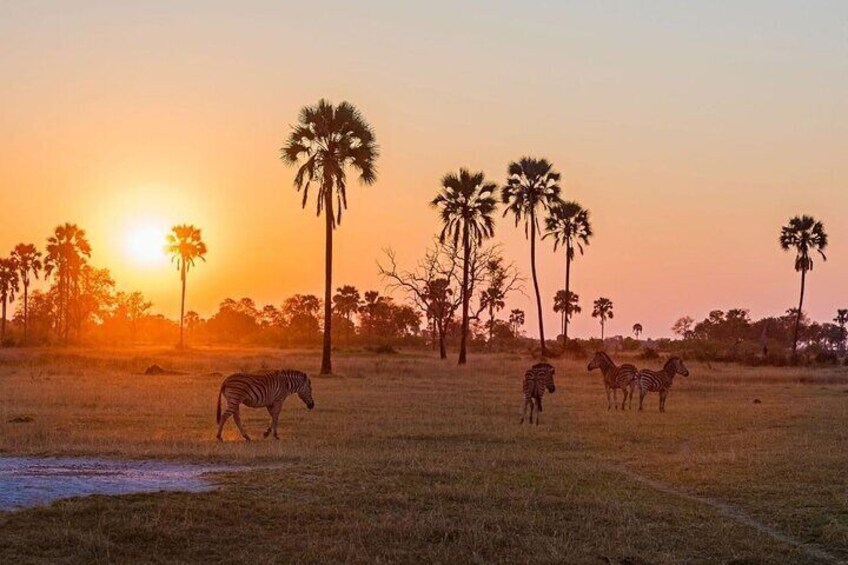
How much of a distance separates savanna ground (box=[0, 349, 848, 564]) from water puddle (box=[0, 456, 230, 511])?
648 millimetres

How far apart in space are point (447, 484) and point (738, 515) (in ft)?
15.3

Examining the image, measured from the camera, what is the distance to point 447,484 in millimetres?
15312

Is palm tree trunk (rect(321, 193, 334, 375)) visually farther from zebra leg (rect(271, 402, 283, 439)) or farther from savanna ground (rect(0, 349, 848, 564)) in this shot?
zebra leg (rect(271, 402, 283, 439))

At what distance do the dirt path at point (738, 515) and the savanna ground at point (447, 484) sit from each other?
5 cm

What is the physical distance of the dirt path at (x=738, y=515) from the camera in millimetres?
11555

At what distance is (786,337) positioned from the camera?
513 ft

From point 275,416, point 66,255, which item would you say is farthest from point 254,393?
A: point 66,255

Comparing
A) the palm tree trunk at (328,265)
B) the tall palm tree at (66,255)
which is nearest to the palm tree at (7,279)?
the tall palm tree at (66,255)

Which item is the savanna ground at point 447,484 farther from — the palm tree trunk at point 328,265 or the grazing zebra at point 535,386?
the palm tree trunk at point 328,265

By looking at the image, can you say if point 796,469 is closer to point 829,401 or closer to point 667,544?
point 667,544

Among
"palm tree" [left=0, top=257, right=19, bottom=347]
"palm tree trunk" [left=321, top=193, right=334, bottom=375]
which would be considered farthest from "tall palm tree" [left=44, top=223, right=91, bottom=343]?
"palm tree trunk" [left=321, top=193, right=334, bottom=375]

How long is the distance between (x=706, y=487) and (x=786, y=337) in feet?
498

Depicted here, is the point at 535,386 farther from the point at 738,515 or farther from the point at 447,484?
the point at 738,515

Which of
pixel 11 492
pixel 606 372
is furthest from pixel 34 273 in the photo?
pixel 11 492
